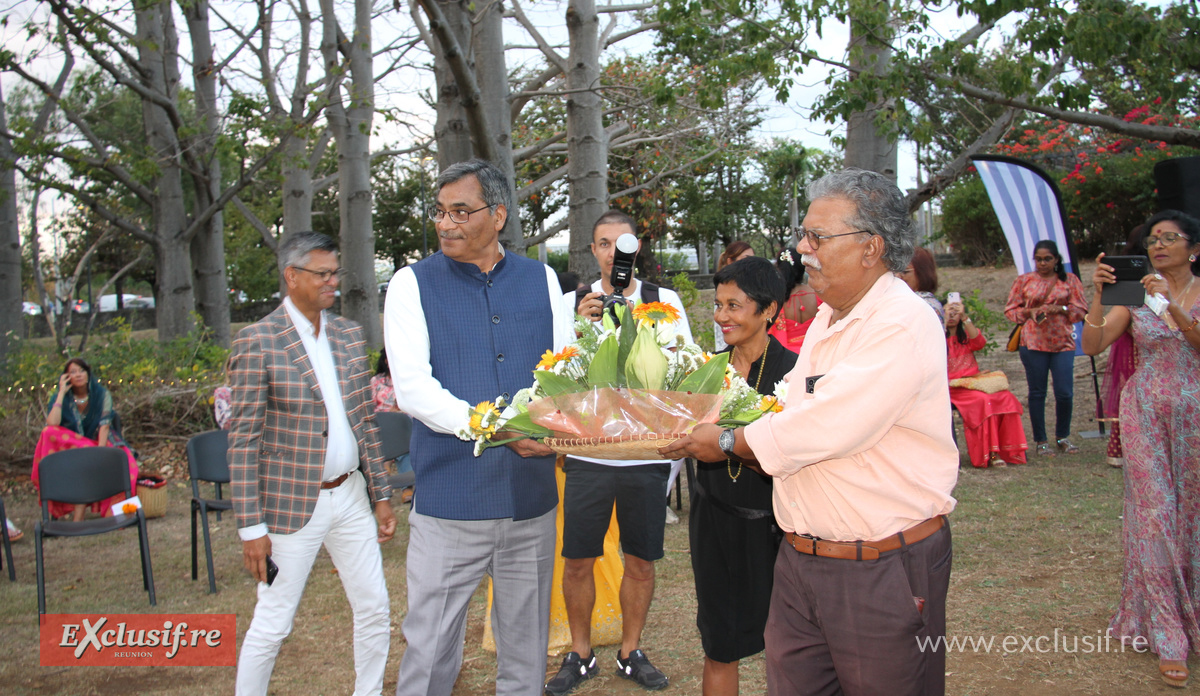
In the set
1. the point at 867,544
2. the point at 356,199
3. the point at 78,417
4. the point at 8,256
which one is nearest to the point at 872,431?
the point at 867,544

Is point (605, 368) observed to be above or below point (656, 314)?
below

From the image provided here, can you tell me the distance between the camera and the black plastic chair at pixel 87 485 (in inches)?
203

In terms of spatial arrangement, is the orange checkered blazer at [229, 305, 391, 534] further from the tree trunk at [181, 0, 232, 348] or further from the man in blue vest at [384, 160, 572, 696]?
the tree trunk at [181, 0, 232, 348]

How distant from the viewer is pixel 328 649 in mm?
4340

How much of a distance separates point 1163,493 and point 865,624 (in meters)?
2.44

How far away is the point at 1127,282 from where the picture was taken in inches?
154

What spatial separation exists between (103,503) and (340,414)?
4454mm

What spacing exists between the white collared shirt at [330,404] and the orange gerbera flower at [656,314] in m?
1.43

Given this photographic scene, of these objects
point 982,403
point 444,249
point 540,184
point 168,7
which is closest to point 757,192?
point 540,184

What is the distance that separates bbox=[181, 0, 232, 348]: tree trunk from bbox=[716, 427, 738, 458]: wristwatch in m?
11.9

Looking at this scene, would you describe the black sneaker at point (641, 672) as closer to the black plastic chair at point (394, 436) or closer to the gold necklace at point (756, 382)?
the gold necklace at point (756, 382)

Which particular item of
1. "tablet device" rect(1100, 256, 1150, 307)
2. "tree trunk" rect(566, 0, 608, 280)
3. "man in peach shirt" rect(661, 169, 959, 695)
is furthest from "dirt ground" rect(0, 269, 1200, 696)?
"tree trunk" rect(566, 0, 608, 280)

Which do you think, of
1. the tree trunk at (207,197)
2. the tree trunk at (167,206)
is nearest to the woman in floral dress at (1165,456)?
the tree trunk at (207,197)

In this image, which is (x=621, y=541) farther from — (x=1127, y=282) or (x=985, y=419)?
(x=985, y=419)
